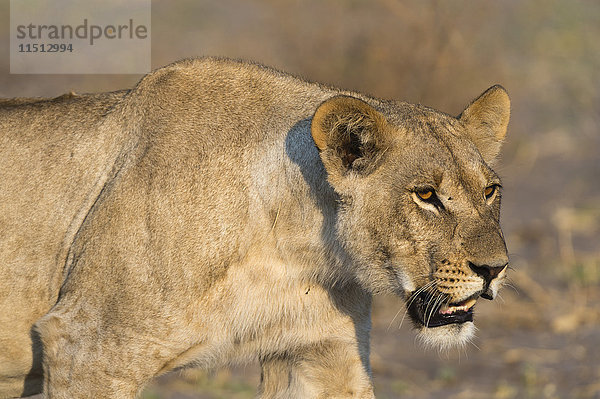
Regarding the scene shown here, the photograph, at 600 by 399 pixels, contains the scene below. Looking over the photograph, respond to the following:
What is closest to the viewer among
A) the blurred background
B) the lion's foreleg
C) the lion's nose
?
the lion's nose

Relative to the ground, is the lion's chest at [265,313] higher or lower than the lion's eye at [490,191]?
lower

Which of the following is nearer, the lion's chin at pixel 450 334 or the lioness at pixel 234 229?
the lioness at pixel 234 229

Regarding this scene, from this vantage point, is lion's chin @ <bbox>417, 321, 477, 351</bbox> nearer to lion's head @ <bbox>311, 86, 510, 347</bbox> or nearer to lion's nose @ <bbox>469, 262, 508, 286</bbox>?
lion's head @ <bbox>311, 86, 510, 347</bbox>

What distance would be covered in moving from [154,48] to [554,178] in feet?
22.3

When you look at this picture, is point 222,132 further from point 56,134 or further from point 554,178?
point 554,178

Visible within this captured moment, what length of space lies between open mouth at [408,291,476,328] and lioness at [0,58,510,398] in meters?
0.01

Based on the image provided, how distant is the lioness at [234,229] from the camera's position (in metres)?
Result: 4.47

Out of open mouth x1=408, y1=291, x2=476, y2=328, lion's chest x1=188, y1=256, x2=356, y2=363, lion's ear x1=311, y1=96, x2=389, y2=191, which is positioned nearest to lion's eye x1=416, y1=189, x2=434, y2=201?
lion's ear x1=311, y1=96, x2=389, y2=191

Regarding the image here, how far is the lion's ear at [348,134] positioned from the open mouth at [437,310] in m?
0.61

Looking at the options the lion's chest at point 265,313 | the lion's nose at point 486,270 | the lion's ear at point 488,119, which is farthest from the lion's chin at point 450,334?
the lion's ear at point 488,119

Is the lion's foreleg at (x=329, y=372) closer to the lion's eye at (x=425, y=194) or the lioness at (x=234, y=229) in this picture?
the lioness at (x=234, y=229)

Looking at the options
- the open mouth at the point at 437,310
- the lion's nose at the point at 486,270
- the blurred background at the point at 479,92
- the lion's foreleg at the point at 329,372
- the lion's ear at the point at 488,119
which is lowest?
the blurred background at the point at 479,92

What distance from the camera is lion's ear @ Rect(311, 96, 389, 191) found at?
14.4 ft

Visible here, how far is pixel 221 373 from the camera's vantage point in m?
7.98
